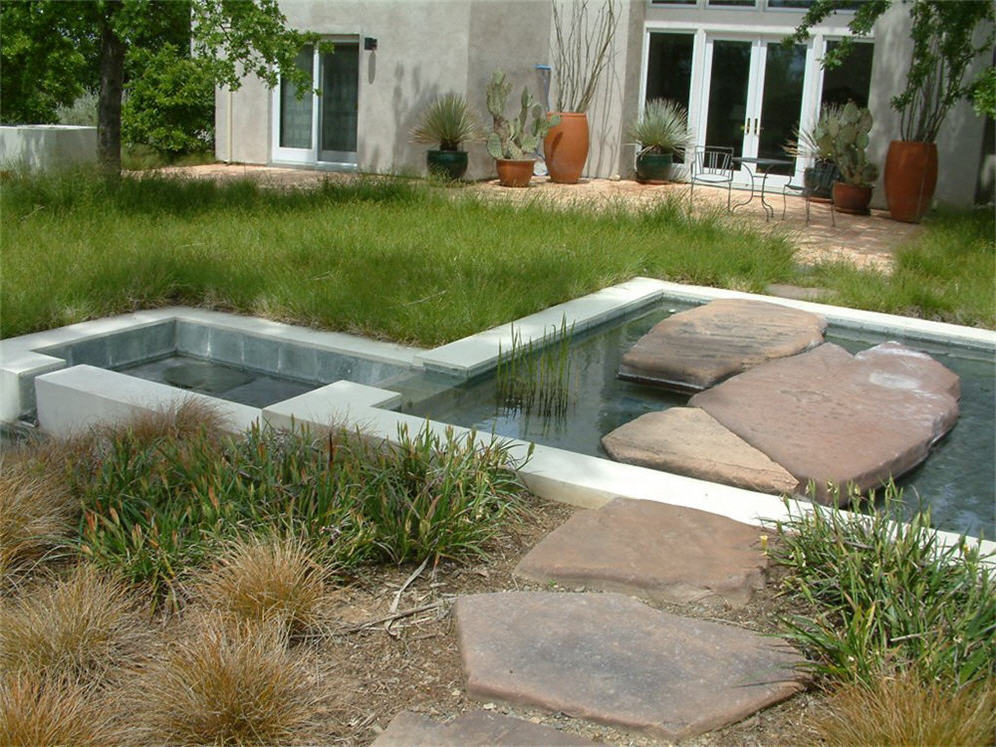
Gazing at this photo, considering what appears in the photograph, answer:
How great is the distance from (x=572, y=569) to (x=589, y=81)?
44.5 feet

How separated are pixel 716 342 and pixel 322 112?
39.3ft

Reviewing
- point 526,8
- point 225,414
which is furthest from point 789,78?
point 225,414

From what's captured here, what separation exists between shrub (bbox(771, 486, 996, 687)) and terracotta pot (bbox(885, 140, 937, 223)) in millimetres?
10297

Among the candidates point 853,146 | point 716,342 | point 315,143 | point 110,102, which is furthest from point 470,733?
point 315,143

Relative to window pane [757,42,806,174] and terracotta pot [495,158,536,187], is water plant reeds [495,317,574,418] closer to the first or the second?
terracotta pot [495,158,536,187]

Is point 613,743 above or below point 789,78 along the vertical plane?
below

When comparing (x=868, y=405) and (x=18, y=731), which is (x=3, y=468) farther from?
(x=868, y=405)

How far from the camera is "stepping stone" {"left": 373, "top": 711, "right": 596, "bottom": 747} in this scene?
2.52m

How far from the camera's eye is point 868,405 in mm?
5117

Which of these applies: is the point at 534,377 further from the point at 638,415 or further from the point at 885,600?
the point at 885,600

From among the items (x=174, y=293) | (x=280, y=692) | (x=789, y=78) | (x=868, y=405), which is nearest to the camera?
(x=280, y=692)

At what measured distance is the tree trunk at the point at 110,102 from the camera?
11039 millimetres

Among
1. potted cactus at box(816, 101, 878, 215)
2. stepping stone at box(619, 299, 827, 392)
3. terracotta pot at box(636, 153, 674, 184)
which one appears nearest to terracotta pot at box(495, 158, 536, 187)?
terracotta pot at box(636, 153, 674, 184)

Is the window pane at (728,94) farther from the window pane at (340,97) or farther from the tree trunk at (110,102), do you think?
the tree trunk at (110,102)
